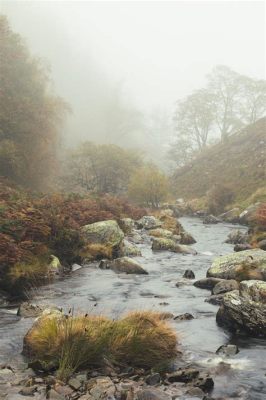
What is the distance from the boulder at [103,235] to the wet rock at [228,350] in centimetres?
911

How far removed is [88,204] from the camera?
20.5m

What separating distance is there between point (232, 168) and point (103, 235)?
96.6 feet

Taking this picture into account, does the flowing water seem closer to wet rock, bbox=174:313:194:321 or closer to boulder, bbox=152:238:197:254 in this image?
wet rock, bbox=174:313:194:321

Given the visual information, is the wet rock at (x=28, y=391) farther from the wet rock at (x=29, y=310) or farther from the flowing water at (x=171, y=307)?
the wet rock at (x=29, y=310)

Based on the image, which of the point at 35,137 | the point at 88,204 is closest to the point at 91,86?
the point at 35,137

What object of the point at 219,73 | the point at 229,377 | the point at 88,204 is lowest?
the point at 229,377

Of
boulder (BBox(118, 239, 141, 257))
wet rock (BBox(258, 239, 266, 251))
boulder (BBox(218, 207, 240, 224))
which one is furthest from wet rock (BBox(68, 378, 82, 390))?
boulder (BBox(218, 207, 240, 224))

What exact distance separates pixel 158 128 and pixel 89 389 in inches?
3615

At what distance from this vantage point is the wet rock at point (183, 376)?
224 inches

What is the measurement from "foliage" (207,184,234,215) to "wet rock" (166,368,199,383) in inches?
1158

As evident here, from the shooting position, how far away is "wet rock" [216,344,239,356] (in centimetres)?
675

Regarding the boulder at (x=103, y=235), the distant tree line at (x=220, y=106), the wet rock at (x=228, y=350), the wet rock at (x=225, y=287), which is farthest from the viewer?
the distant tree line at (x=220, y=106)

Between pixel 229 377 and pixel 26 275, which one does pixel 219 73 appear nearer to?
pixel 26 275

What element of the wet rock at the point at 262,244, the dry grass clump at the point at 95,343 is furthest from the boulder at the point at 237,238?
the dry grass clump at the point at 95,343
